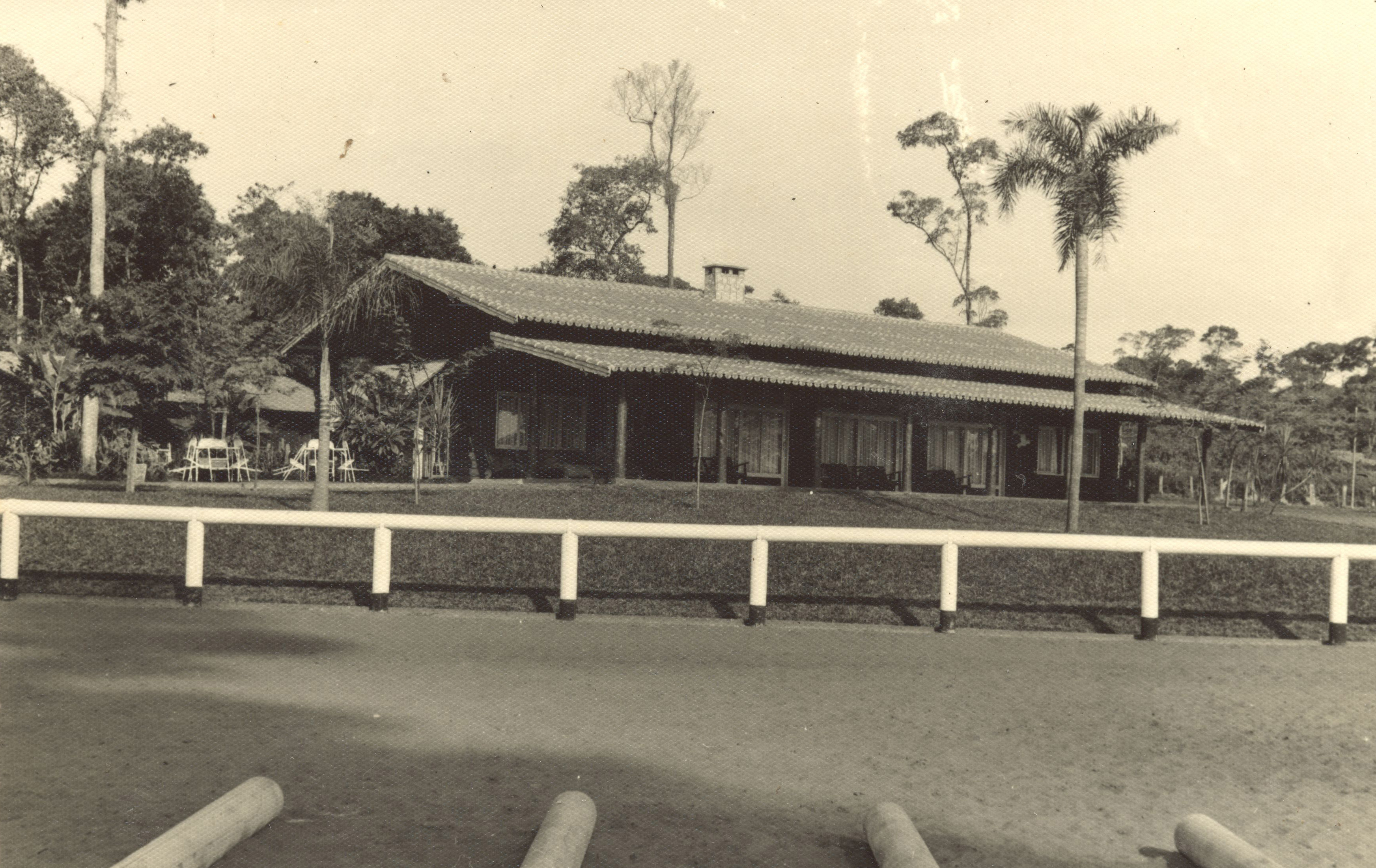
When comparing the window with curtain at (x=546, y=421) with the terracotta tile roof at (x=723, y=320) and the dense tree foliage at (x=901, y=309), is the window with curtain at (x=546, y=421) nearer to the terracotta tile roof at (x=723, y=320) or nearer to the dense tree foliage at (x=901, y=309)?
the terracotta tile roof at (x=723, y=320)

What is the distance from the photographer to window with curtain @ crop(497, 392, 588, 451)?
2641 cm

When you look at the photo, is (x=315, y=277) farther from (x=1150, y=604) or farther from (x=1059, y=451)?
(x=1059, y=451)

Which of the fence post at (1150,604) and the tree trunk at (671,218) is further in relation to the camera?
the tree trunk at (671,218)

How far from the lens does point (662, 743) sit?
608cm

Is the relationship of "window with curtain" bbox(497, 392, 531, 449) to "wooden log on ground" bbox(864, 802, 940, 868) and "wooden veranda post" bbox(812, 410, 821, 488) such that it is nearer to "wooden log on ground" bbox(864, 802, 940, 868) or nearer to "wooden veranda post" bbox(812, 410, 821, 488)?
"wooden veranda post" bbox(812, 410, 821, 488)

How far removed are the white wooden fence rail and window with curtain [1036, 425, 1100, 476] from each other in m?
21.8

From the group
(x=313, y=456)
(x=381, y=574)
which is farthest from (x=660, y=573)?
(x=313, y=456)

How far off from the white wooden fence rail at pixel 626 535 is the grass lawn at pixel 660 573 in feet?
3.13

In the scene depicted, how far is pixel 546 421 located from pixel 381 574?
16.3m

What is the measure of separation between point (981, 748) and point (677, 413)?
70.4 ft

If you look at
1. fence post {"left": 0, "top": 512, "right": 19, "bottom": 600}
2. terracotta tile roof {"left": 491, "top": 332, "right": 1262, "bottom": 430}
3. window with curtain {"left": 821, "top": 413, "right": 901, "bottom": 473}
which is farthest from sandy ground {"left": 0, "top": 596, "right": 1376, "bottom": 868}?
window with curtain {"left": 821, "top": 413, "right": 901, "bottom": 473}

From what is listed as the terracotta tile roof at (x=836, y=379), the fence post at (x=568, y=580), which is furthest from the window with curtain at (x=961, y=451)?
the fence post at (x=568, y=580)

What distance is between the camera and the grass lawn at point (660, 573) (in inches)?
472

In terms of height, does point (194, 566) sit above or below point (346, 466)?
below
